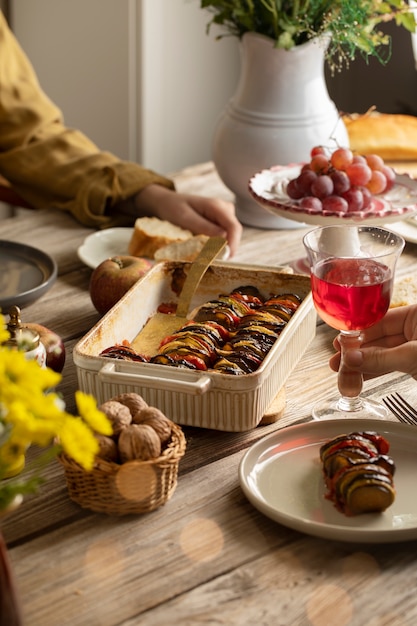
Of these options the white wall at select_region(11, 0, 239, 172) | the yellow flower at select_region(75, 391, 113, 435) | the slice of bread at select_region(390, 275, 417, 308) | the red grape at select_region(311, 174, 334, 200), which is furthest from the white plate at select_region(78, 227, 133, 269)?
the white wall at select_region(11, 0, 239, 172)

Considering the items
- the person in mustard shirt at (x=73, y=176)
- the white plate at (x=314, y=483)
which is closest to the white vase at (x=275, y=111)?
the person in mustard shirt at (x=73, y=176)

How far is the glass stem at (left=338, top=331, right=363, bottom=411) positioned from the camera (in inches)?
47.6

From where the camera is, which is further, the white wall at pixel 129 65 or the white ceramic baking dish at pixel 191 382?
the white wall at pixel 129 65

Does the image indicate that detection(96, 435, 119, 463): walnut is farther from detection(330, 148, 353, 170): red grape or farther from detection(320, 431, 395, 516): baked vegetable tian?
detection(330, 148, 353, 170): red grape

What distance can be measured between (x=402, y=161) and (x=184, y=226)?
0.68m

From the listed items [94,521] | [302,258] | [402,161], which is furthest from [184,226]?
[94,521]

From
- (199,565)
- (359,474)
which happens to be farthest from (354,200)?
(199,565)

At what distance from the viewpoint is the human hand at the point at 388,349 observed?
1148mm

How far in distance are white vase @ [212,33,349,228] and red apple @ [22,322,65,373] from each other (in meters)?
0.77

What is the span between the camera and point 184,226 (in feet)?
6.14

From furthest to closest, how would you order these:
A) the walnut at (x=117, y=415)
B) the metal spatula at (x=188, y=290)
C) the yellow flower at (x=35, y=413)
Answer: the metal spatula at (x=188, y=290) → the walnut at (x=117, y=415) → the yellow flower at (x=35, y=413)

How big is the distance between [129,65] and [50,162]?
1504 millimetres

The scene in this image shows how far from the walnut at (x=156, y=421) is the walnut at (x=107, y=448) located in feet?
0.15

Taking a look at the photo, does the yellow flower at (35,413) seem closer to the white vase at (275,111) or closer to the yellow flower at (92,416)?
the yellow flower at (92,416)
